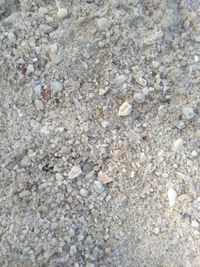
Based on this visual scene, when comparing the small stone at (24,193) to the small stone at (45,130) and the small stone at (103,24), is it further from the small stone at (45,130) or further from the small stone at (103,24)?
the small stone at (103,24)

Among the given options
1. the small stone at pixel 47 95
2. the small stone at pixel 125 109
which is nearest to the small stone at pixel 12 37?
the small stone at pixel 47 95

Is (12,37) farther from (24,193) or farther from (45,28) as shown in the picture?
(24,193)

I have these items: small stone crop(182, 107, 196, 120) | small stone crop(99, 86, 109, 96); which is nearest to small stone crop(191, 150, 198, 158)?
small stone crop(182, 107, 196, 120)

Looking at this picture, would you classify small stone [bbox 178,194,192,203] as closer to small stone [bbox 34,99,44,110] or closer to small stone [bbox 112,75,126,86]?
small stone [bbox 112,75,126,86]

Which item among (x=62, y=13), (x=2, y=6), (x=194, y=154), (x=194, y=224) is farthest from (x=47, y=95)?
(x=194, y=224)

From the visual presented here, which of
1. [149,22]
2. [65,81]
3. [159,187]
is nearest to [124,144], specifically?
[159,187]

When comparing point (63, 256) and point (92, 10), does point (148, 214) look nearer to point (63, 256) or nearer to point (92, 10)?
point (63, 256)
